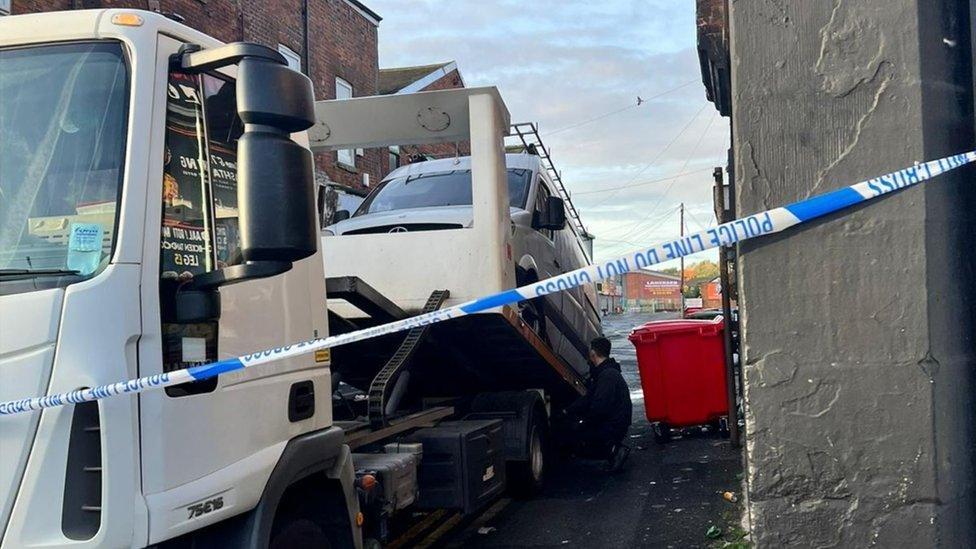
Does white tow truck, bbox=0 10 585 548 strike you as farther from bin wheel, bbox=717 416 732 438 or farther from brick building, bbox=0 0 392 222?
brick building, bbox=0 0 392 222

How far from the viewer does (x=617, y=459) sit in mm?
9086

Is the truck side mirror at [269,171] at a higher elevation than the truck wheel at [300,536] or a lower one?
higher

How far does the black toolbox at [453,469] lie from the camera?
17.8 ft

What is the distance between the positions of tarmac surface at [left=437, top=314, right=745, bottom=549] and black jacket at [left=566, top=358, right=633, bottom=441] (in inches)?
20.4

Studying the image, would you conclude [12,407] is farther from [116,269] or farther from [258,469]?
[258,469]

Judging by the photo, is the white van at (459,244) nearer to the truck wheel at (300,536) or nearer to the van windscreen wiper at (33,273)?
the truck wheel at (300,536)

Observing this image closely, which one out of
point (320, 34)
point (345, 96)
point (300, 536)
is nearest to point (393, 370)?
point (300, 536)

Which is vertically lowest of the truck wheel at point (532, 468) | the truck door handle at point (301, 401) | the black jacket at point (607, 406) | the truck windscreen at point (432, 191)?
the truck wheel at point (532, 468)

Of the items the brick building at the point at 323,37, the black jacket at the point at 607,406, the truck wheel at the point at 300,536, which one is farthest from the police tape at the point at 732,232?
the brick building at the point at 323,37

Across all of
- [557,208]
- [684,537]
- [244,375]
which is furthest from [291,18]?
[244,375]

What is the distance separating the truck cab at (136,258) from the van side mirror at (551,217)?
15.9ft

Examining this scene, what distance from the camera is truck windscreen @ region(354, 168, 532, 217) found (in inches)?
301

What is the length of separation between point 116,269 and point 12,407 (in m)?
0.49

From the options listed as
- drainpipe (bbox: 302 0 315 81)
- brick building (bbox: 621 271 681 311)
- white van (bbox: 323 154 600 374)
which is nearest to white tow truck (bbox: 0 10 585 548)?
white van (bbox: 323 154 600 374)
